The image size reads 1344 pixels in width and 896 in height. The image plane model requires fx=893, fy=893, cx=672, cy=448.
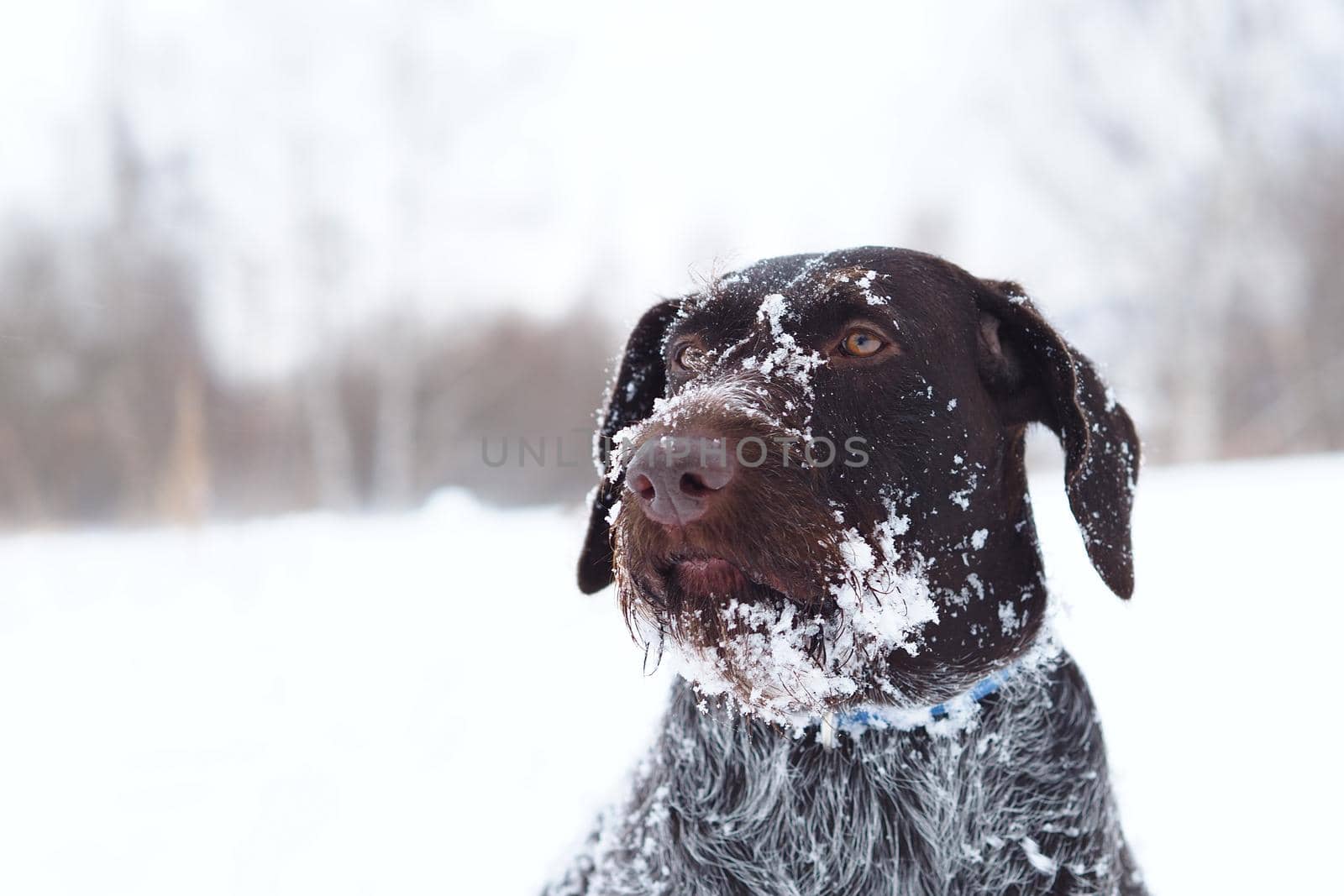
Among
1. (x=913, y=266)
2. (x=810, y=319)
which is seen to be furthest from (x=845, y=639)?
(x=913, y=266)

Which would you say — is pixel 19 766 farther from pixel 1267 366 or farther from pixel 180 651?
pixel 1267 366

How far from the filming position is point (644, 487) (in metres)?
1.74

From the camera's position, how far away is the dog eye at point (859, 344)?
212 centimetres

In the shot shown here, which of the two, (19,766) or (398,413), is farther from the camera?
(398,413)

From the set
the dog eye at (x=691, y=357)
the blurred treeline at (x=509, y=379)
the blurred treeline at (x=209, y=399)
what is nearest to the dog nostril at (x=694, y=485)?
the dog eye at (x=691, y=357)

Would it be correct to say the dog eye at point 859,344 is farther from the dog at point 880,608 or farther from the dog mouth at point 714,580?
the dog mouth at point 714,580

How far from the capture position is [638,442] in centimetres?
182

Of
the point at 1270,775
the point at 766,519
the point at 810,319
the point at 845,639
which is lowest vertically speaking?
the point at 1270,775

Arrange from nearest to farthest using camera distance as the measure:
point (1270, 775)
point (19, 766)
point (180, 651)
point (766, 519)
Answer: point (766, 519) < point (1270, 775) < point (19, 766) < point (180, 651)

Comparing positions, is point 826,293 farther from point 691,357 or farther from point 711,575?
point 711,575

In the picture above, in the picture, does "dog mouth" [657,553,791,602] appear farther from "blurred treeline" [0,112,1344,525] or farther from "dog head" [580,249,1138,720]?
"blurred treeline" [0,112,1344,525]

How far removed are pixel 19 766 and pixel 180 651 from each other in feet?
5.87

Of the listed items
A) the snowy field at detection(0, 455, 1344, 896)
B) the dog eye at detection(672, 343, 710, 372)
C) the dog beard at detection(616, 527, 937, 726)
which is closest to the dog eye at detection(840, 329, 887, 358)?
the dog eye at detection(672, 343, 710, 372)

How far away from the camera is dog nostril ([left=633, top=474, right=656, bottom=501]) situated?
1718 millimetres
